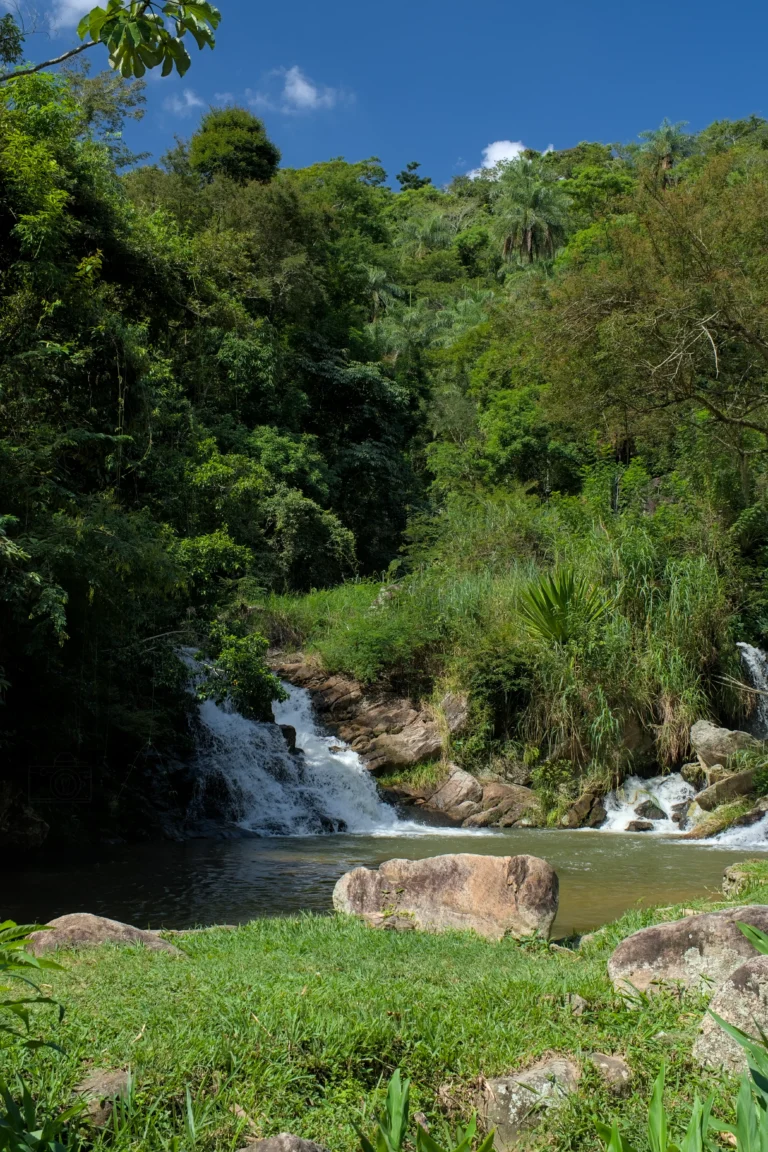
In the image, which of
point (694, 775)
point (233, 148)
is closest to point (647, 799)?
point (694, 775)

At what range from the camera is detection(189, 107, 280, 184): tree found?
34.2m

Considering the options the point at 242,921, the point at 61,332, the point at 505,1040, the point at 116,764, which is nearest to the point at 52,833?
the point at 116,764

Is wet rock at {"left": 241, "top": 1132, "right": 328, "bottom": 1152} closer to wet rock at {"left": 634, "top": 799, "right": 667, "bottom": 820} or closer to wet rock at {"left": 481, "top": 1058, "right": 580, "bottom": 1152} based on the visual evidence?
wet rock at {"left": 481, "top": 1058, "right": 580, "bottom": 1152}

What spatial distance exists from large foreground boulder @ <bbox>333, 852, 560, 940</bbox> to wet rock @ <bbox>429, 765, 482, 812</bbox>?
8045 millimetres

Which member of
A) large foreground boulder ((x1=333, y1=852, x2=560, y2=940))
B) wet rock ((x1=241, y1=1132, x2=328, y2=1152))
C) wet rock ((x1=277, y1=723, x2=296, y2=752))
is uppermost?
wet rock ((x1=241, y1=1132, x2=328, y2=1152))

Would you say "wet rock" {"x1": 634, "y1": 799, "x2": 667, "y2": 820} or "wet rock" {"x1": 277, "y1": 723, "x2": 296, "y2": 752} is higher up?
"wet rock" {"x1": 277, "y1": 723, "x2": 296, "y2": 752}

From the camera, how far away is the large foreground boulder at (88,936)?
5488 millimetres

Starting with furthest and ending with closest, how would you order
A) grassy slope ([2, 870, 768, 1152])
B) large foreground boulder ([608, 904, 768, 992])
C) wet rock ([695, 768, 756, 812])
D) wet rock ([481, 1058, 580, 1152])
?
wet rock ([695, 768, 756, 812]), large foreground boulder ([608, 904, 768, 992]), wet rock ([481, 1058, 580, 1152]), grassy slope ([2, 870, 768, 1152])

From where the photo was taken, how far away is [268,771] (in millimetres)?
15609

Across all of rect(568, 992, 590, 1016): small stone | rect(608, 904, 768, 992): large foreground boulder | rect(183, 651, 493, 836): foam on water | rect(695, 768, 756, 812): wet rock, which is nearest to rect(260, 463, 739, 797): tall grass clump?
rect(695, 768, 756, 812): wet rock

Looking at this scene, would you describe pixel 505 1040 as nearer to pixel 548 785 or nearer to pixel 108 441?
pixel 108 441

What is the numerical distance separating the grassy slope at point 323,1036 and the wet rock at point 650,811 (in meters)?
9.65

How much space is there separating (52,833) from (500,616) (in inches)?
349

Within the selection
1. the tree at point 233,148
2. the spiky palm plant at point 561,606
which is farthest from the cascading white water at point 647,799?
the tree at point 233,148
